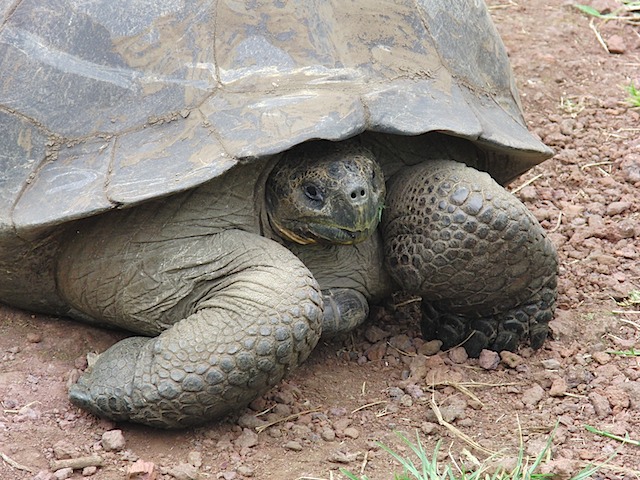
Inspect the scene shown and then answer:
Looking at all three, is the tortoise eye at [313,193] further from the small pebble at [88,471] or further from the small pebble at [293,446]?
the small pebble at [88,471]

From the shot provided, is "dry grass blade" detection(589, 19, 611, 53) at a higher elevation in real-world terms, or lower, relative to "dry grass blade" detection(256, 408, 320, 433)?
lower

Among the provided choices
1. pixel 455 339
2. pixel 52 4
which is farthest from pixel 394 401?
pixel 52 4

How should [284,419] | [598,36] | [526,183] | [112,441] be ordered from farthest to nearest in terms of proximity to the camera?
1. [598,36]
2. [526,183]
3. [284,419]
4. [112,441]

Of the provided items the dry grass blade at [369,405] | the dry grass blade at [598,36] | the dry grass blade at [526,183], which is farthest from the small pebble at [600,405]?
the dry grass blade at [598,36]

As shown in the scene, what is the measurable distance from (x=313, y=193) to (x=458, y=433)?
3.14 feet

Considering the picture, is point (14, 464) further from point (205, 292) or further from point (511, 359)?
point (511, 359)

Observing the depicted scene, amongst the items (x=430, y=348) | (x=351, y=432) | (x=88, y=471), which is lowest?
(x=430, y=348)

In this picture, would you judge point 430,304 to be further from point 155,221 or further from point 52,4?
point 52,4

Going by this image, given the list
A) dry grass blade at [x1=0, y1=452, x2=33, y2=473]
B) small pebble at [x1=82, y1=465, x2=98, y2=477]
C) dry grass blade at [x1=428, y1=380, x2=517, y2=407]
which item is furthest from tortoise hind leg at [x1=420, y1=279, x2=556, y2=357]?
dry grass blade at [x1=0, y1=452, x2=33, y2=473]

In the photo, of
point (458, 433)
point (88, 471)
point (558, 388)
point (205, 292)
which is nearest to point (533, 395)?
point (558, 388)

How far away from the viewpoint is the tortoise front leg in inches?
142

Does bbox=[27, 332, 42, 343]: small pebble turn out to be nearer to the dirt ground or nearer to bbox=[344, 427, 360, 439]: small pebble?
the dirt ground

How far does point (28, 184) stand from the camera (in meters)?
3.85

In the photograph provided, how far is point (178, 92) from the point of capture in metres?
3.83
